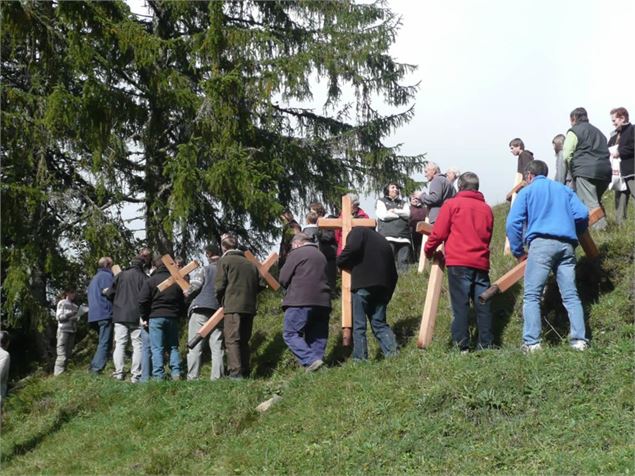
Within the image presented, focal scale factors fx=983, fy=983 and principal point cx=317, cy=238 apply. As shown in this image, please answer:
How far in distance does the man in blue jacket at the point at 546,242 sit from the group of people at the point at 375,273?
0.01 m

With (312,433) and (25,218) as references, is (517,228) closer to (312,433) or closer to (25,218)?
(312,433)

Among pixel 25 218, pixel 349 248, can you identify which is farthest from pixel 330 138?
pixel 349 248

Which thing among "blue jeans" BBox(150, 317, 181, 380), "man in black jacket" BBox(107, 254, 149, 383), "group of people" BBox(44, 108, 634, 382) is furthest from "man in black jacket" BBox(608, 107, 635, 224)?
"man in black jacket" BBox(107, 254, 149, 383)

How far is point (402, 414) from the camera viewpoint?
875cm

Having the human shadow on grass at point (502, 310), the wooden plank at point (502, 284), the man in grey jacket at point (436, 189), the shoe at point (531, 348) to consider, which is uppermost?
the man in grey jacket at point (436, 189)

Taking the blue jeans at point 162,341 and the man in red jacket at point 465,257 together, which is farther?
the blue jeans at point 162,341

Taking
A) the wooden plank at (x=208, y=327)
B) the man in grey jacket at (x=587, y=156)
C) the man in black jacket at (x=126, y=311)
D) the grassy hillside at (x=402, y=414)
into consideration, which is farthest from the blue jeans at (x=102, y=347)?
the man in grey jacket at (x=587, y=156)

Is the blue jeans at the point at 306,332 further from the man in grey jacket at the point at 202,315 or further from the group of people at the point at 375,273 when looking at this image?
the man in grey jacket at the point at 202,315

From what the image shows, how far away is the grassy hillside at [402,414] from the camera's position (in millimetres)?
A: 7707

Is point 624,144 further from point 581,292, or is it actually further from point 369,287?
point 369,287

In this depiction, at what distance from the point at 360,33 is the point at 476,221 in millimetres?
11173

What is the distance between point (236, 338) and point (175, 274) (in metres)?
2.04

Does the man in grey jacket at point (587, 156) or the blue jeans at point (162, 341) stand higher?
the man in grey jacket at point (587, 156)

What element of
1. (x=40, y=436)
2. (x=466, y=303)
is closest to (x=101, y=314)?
(x=40, y=436)
